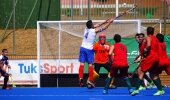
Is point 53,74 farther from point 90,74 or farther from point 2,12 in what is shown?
point 2,12

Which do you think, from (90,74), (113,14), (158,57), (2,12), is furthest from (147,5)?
(158,57)

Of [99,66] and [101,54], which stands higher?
[101,54]

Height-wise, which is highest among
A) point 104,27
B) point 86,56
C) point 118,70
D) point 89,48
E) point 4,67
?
point 104,27

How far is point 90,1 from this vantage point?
30578 millimetres

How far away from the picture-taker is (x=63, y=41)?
80.3ft

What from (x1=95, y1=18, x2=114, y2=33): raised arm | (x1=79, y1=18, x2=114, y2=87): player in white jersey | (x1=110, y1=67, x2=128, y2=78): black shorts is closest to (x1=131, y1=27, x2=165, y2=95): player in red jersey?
(x1=110, y1=67, x2=128, y2=78): black shorts

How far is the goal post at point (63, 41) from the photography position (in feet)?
79.2

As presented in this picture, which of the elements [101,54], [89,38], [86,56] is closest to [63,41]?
[101,54]

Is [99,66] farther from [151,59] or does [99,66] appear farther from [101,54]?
[151,59]

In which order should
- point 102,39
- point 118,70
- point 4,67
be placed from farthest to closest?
point 4,67
point 102,39
point 118,70

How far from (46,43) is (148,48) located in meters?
6.64

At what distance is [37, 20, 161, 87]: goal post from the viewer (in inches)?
950

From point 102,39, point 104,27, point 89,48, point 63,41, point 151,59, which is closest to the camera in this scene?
point 151,59

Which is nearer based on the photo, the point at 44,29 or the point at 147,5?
the point at 44,29
